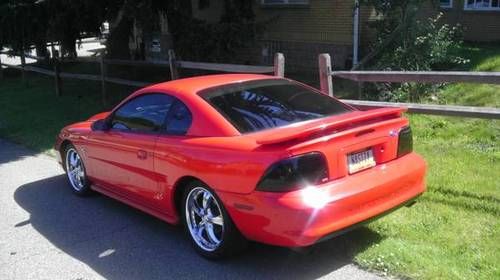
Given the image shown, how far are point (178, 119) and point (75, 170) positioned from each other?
2.51m

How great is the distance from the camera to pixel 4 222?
6.27 meters

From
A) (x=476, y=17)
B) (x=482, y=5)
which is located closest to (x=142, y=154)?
(x=476, y=17)

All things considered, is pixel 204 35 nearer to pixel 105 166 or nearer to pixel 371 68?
pixel 371 68

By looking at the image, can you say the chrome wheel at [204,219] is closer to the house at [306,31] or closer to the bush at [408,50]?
the bush at [408,50]

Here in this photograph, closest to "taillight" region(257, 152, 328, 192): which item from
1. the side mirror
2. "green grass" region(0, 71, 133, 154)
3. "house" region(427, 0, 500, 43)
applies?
the side mirror

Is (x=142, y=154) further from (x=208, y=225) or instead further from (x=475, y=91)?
(x=475, y=91)

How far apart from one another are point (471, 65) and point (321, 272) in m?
8.54

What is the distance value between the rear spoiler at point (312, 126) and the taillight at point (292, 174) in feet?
0.51

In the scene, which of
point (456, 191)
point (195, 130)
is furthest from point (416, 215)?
point (195, 130)

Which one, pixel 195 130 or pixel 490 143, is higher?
pixel 195 130

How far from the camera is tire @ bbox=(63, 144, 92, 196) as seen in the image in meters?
6.93

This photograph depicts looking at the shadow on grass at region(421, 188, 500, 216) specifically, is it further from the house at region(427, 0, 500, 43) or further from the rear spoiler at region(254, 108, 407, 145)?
the house at region(427, 0, 500, 43)

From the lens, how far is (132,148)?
5641 millimetres

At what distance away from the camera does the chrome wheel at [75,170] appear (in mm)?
6988
